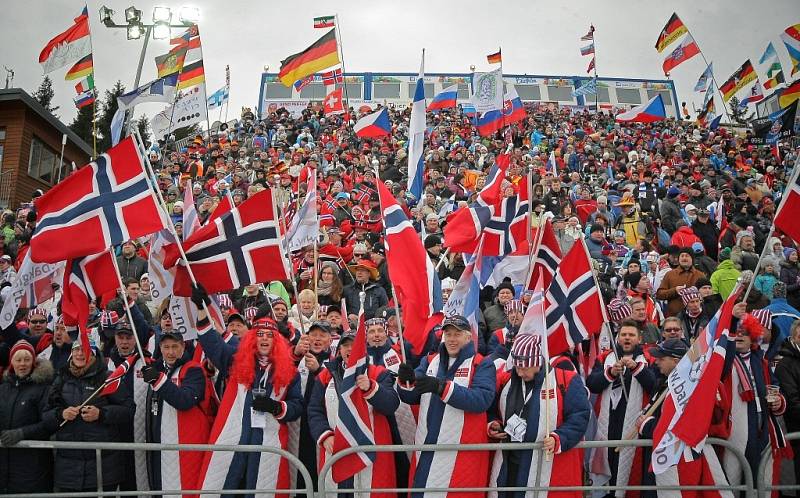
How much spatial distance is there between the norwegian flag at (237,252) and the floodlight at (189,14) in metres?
17.3

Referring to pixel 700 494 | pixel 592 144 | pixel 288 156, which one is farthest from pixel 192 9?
pixel 700 494

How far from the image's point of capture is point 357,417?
5.15 m

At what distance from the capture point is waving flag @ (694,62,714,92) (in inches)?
1165

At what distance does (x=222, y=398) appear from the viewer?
5680mm

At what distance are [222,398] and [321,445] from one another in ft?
3.24

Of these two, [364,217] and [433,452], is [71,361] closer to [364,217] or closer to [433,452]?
[433,452]

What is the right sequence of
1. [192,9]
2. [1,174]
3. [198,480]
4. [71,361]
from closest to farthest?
[198,480] < [71,361] < [192,9] < [1,174]

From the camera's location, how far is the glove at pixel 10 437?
209 inches

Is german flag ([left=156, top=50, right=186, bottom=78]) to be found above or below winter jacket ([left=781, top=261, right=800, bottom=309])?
above

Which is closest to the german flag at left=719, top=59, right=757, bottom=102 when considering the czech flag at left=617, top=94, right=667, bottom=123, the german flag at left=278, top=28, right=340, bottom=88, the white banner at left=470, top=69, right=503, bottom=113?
the czech flag at left=617, top=94, right=667, bottom=123

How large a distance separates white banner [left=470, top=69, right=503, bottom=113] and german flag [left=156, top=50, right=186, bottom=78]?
28.9 feet

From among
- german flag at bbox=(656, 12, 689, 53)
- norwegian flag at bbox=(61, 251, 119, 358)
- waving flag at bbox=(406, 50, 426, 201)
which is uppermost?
german flag at bbox=(656, 12, 689, 53)

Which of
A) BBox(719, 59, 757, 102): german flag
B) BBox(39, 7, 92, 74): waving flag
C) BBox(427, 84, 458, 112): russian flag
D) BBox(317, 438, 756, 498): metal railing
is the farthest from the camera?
BBox(719, 59, 757, 102): german flag

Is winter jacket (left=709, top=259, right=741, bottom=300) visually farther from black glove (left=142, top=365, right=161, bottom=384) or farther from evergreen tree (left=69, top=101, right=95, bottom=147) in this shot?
evergreen tree (left=69, top=101, right=95, bottom=147)
